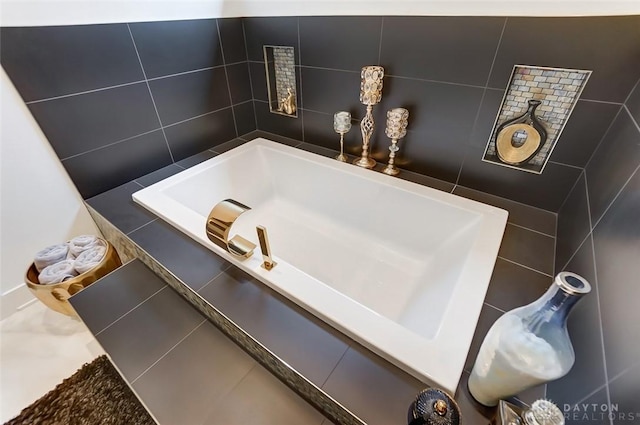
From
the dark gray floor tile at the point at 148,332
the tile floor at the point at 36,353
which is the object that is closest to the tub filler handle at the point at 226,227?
the dark gray floor tile at the point at 148,332

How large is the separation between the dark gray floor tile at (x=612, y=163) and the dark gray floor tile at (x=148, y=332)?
51.5 inches

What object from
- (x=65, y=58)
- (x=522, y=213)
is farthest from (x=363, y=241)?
(x=65, y=58)

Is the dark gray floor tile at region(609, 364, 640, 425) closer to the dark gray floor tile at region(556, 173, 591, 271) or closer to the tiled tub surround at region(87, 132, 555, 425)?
the tiled tub surround at region(87, 132, 555, 425)

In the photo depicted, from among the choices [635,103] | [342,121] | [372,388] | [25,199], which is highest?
[635,103]

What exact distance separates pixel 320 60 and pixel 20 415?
1961mm

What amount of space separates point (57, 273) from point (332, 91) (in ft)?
5.04

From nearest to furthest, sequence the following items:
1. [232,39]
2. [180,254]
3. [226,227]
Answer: [226,227] → [180,254] → [232,39]

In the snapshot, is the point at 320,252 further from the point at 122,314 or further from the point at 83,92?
the point at 83,92

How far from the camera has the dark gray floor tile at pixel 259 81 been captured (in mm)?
1735

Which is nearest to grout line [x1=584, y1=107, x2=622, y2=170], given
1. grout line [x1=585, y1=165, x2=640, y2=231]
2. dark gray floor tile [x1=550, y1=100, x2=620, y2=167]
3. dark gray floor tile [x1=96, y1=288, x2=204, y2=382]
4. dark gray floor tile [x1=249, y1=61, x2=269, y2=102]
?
dark gray floor tile [x1=550, y1=100, x2=620, y2=167]

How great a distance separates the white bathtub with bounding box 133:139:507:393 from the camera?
2.46 ft

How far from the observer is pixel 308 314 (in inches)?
32.8

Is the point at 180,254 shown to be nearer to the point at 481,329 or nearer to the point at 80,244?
the point at 80,244

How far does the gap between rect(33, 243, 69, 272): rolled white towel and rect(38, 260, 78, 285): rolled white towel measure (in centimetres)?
3
